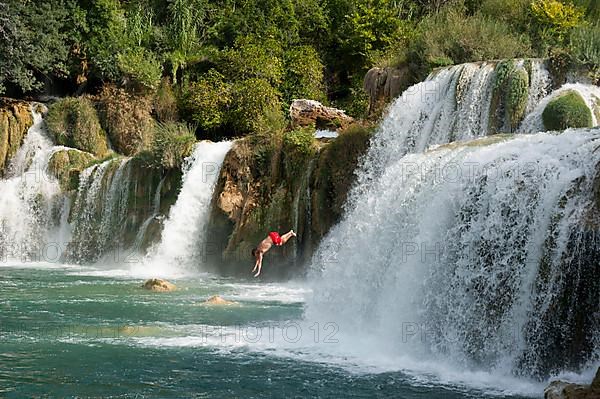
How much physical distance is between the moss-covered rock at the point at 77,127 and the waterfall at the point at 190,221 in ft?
19.6

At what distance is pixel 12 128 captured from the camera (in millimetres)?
25109

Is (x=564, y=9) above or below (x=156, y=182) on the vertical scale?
above

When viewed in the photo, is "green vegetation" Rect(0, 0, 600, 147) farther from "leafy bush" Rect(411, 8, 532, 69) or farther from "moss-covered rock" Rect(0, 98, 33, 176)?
"leafy bush" Rect(411, 8, 532, 69)

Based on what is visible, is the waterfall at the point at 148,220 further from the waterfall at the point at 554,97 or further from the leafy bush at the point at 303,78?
the waterfall at the point at 554,97

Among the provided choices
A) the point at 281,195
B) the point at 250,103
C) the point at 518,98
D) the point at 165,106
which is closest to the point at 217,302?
the point at 281,195

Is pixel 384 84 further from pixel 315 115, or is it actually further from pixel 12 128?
pixel 12 128

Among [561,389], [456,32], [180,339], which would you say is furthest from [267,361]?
[456,32]

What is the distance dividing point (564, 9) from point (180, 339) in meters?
15.6

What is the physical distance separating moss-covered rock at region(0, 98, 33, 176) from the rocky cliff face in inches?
335

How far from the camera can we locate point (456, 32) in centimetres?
1961

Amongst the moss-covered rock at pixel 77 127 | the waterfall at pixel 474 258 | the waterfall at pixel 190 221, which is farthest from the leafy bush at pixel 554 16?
the moss-covered rock at pixel 77 127

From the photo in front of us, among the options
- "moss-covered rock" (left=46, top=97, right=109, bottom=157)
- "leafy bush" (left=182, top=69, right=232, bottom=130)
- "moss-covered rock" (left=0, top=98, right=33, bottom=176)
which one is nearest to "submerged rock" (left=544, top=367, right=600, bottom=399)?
"leafy bush" (left=182, top=69, right=232, bottom=130)

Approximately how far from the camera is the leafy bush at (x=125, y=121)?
2577 centimetres

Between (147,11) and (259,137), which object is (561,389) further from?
(147,11)
